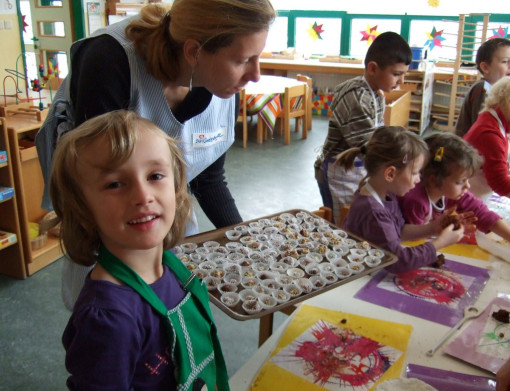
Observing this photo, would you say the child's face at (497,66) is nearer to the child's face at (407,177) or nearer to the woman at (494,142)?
the woman at (494,142)

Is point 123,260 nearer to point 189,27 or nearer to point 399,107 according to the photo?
point 189,27

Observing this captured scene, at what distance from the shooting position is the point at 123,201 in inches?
30.6

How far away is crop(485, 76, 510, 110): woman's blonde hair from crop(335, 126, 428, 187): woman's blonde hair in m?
0.71

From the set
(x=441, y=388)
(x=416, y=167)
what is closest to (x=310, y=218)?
(x=416, y=167)

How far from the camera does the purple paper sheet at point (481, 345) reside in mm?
1057

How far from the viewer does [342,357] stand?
1.06m

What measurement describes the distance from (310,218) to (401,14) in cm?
541

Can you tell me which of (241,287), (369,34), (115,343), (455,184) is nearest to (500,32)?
(369,34)

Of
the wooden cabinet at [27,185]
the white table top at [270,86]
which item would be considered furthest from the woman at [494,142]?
the white table top at [270,86]

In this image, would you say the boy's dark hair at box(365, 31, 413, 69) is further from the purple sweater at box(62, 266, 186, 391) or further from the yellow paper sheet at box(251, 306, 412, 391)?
the purple sweater at box(62, 266, 186, 391)

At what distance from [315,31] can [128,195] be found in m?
6.53

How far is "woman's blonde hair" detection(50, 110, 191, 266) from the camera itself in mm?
802

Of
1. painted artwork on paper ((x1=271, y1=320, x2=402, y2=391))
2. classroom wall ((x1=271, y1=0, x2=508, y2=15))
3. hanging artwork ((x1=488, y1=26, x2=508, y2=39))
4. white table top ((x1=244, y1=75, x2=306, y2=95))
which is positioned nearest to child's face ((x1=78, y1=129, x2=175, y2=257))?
painted artwork on paper ((x1=271, y1=320, x2=402, y2=391))

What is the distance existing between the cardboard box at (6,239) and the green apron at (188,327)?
6.42ft
